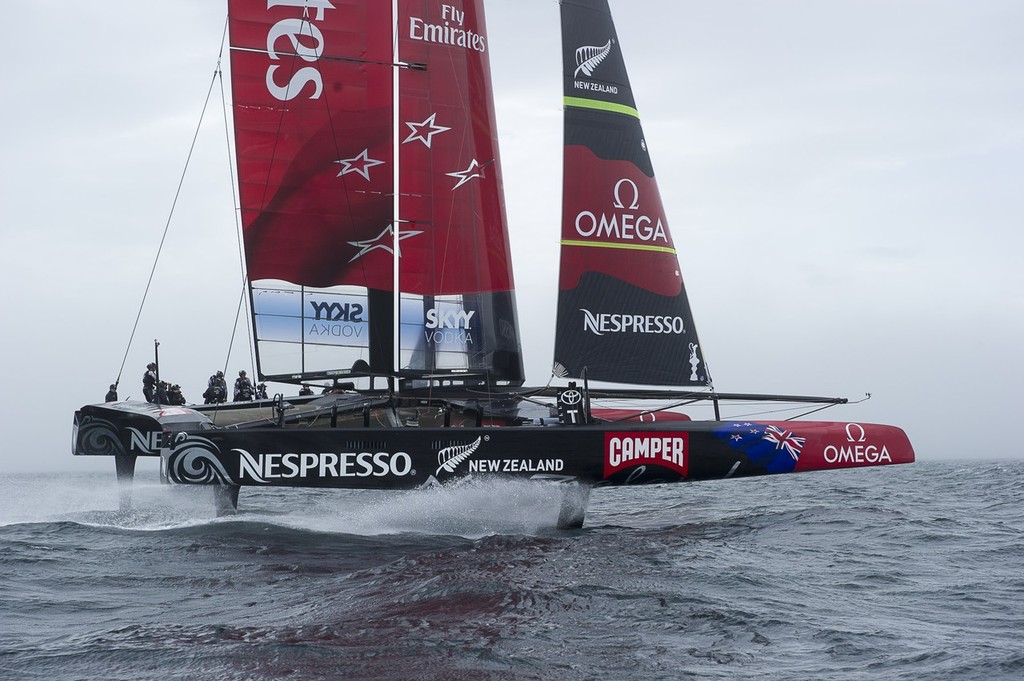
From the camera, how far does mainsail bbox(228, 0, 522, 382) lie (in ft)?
40.6

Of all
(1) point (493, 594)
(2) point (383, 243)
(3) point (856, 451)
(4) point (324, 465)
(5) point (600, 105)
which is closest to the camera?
(1) point (493, 594)

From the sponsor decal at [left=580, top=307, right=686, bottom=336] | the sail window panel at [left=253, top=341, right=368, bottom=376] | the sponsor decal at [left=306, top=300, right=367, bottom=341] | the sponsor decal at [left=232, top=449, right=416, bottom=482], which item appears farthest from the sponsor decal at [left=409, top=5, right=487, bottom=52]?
the sponsor decal at [left=232, top=449, right=416, bottom=482]

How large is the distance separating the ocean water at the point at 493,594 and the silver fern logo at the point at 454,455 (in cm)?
29

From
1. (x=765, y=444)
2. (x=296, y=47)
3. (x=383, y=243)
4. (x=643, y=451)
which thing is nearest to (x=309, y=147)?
(x=296, y=47)

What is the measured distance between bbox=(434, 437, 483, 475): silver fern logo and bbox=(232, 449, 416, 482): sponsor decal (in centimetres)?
31

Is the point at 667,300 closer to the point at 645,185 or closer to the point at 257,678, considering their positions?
the point at 645,185

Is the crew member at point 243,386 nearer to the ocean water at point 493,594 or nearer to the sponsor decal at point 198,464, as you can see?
the ocean water at point 493,594

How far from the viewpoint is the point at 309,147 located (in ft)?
41.0

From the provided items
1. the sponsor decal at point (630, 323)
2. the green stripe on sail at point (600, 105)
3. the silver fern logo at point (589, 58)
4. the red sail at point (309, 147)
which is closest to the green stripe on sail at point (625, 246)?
the sponsor decal at point (630, 323)

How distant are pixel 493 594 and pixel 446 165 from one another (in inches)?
274

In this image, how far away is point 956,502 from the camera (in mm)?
17797

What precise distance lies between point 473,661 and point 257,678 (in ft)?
3.82

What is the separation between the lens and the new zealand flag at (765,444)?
36.8 feet

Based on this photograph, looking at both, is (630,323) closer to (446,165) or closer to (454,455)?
(454,455)
